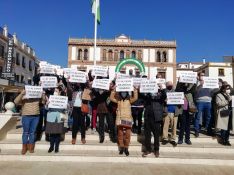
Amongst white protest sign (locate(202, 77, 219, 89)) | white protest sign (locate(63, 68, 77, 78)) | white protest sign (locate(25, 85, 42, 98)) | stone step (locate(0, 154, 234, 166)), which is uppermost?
white protest sign (locate(63, 68, 77, 78))

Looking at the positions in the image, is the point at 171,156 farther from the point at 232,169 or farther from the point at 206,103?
the point at 206,103

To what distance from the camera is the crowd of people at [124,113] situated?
7559 millimetres

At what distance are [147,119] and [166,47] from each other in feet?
173

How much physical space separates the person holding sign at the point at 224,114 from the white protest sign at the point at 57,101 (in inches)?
166

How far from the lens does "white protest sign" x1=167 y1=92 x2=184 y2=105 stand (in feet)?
26.1

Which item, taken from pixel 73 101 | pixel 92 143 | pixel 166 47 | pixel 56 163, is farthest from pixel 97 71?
pixel 166 47

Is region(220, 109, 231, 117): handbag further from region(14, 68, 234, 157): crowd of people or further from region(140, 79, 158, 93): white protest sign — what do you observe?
region(140, 79, 158, 93): white protest sign

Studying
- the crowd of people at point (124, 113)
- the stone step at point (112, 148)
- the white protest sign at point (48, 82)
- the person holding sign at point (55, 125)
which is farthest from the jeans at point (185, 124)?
the white protest sign at point (48, 82)

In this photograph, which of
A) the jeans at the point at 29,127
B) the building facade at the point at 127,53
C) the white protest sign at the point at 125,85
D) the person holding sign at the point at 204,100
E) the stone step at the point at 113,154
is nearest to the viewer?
the stone step at the point at 113,154

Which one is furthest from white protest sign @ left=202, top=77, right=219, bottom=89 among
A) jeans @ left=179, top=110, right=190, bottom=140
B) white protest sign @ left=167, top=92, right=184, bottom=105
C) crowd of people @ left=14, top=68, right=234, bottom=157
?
white protest sign @ left=167, top=92, right=184, bottom=105

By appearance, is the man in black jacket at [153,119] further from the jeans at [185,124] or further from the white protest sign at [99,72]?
the white protest sign at [99,72]

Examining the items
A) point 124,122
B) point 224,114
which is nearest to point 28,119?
point 124,122

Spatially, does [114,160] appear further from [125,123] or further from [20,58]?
[20,58]

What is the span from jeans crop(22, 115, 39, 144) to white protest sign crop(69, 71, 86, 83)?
4.81ft
